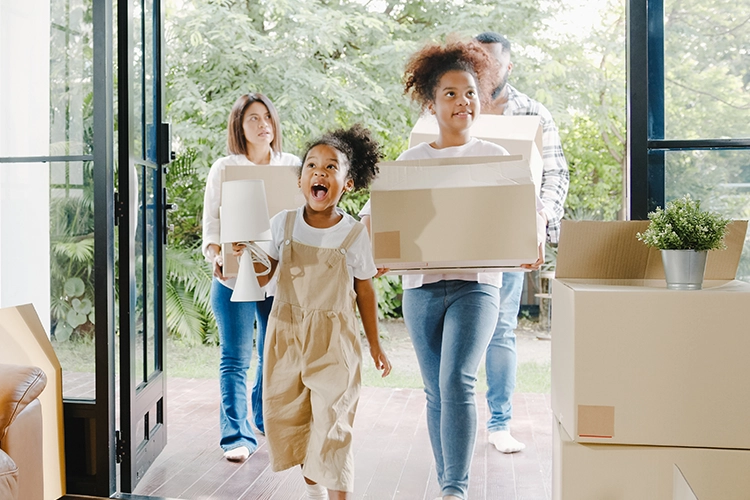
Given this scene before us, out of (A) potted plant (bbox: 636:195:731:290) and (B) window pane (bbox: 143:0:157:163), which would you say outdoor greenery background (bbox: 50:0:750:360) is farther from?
(A) potted plant (bbox: 636:195:731:290)

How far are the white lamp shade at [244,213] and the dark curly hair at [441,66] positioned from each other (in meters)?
0.61

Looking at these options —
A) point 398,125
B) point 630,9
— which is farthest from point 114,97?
point 398,125

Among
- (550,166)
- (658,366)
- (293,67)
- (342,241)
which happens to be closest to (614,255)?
(658,366)

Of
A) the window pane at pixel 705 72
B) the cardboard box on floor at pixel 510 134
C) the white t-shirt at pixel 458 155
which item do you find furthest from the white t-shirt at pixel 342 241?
the window pane at pixel 705 72

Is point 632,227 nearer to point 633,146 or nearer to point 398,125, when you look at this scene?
point 633,146

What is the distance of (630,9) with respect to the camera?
6.23ft

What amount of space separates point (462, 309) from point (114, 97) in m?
1.37

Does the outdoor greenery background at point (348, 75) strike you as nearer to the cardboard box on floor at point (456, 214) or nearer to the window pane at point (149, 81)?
the window pane at point (149, 81)

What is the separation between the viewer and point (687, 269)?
4.85ft

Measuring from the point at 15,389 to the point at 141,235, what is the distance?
981 mm

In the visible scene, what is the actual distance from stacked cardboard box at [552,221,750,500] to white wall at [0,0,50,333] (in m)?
1.78

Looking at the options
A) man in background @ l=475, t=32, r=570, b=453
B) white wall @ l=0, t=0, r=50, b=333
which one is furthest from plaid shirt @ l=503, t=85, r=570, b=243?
white wall @ l=0, t=0, r=50, b=333

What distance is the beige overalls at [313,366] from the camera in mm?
1976

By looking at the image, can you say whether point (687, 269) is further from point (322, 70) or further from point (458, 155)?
point (322, 70)
